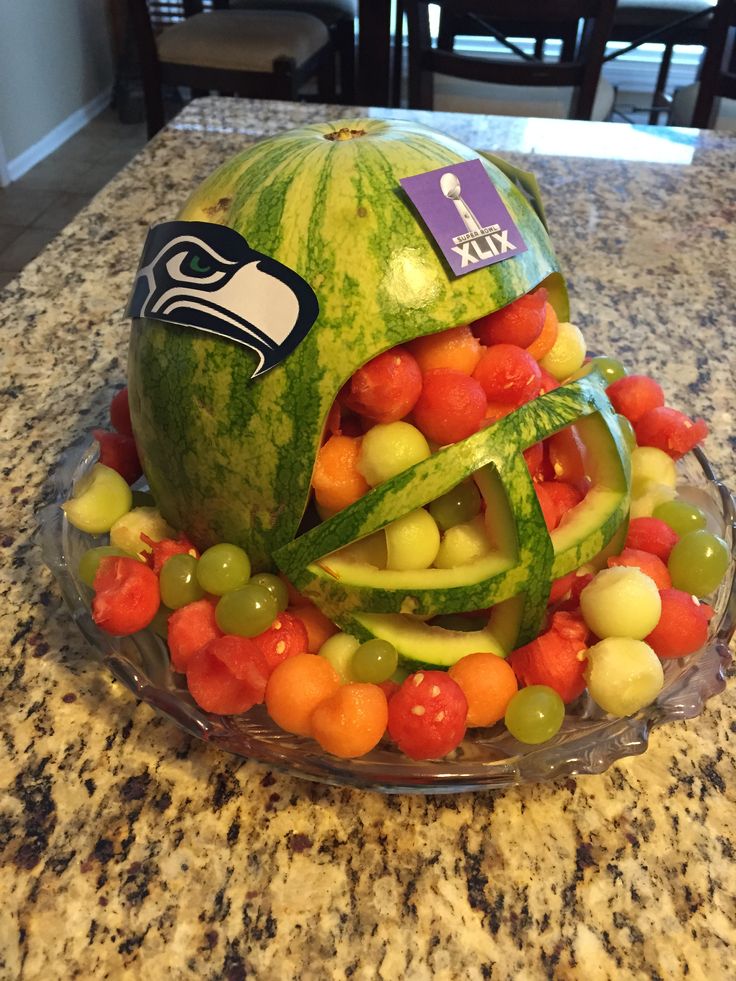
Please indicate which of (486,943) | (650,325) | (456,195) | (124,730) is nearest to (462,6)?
(650,325)

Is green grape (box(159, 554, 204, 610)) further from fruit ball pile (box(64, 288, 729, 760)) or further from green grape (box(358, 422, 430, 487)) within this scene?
green grape (box(358, 422, 430, 487))

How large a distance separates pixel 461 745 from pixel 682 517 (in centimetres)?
32

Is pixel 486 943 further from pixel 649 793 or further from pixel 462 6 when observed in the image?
pixel 462 6

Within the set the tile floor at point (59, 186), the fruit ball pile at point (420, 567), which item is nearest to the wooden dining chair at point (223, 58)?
the tile floor at point (59, 186)

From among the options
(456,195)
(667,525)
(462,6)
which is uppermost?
(456,195)

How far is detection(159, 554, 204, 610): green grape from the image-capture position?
68 centimetres

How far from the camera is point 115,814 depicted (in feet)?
2.15

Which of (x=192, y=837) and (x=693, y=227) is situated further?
(x=693, y=227)

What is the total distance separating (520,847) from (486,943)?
0.27 feet

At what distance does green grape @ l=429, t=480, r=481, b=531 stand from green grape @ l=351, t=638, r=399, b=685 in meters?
0.12

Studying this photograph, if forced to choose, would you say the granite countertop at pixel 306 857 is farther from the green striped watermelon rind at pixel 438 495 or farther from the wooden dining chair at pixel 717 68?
the wooden dining chair at pixel 717 68

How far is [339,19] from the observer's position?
11.2ft

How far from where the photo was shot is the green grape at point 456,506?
2.20 feet

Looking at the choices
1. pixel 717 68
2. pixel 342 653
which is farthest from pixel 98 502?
Result: pixel 717 68
